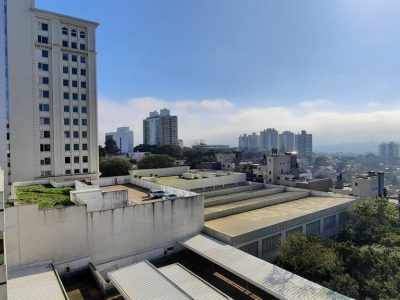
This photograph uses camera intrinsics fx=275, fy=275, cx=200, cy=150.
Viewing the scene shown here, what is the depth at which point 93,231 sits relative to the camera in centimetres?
1997

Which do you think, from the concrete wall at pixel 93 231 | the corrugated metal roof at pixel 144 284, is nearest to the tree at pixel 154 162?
the concrete wall at pixel 93 231

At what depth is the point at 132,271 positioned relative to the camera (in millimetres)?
17203

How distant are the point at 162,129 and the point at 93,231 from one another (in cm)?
12168

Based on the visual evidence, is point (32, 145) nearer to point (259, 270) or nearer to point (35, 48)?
point (35, 48)

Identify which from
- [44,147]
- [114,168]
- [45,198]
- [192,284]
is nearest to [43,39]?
[44,147]

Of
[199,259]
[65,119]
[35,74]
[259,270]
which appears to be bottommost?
[199,259]

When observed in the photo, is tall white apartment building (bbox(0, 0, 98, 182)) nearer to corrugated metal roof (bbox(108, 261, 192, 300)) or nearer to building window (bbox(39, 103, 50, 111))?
building window (bbox(39, 103, 50, 111))

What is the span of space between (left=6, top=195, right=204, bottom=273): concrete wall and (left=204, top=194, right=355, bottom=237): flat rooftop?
306cm

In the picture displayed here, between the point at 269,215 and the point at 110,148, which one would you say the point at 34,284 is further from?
the point at 110,148

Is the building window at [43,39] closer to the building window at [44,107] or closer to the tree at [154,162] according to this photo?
the building window at [44,107]

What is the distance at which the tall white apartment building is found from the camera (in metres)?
39.5

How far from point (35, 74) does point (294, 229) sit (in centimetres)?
4119

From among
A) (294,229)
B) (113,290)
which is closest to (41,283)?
(113,290)

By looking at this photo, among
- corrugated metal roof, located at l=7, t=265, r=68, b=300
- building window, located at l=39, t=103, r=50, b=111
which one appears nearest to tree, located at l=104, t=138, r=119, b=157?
building window, located at l=39, t=103, r=50, b=111
